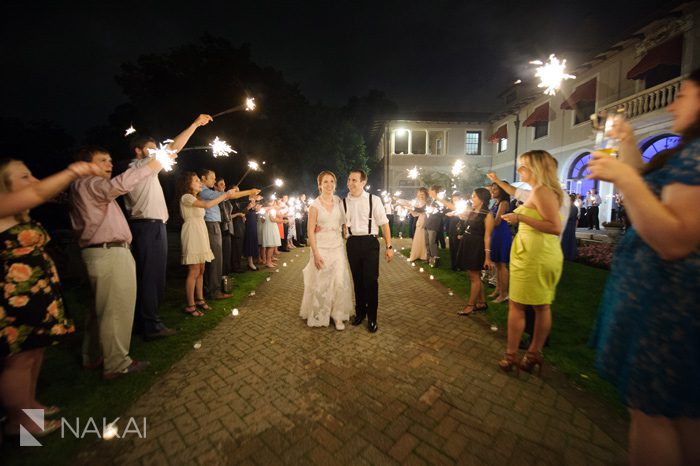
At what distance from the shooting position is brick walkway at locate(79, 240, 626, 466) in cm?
238

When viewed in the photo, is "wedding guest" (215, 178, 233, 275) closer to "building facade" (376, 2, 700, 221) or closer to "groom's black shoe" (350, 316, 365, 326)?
"groom's black shoe" (350, 316, 365, 326)

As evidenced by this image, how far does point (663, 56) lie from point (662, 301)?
18.2 m

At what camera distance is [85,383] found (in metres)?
3.30

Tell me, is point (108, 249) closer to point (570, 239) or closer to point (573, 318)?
point (573, 318)

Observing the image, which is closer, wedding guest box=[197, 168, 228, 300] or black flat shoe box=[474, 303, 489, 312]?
black flat shoe box=[474, 303, 489, 312]

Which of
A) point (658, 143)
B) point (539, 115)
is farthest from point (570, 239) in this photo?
point (539, 115)

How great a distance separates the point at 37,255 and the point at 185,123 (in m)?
19.8

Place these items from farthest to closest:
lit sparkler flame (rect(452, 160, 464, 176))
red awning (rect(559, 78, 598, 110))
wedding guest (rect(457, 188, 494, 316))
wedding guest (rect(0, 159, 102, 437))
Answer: lit sparkler flame (rect(452, 160, 464, 176)), red awning (rect(559, 78, 598, 110)), wedding guest (rect(457, 188, 494, 316)), wedding guest (rect(0, 159, 102, 437))

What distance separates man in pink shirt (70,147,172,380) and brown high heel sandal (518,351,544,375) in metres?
4.54

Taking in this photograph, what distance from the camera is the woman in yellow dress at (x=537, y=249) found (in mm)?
3117

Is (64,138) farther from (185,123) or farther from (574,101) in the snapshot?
(574,101)

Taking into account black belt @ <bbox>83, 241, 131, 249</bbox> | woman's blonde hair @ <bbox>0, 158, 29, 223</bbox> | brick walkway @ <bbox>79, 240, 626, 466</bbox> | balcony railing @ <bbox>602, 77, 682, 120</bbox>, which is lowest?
brick walkway @ <bbox>79, 240, 626, 466</bbox>

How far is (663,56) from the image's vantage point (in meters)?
12.9

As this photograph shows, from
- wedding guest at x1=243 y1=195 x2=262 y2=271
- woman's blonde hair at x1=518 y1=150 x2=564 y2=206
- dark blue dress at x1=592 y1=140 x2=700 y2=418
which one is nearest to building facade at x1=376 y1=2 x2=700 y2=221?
dark blue dress at x1=592 y1=140 x2=700 y2=418
